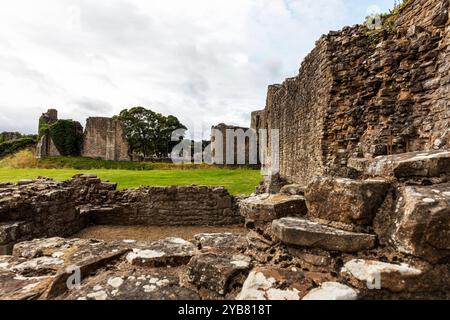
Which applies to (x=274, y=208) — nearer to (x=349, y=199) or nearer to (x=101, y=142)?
(x=349, y=199)

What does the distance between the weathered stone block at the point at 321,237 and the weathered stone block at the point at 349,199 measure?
11 centimetres

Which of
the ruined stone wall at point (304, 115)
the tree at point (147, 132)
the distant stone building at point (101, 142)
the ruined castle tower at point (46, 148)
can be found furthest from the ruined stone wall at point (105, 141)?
the ruined stone wall at point (304, 115)

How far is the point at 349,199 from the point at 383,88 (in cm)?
453

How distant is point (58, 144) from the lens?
33.5 meters

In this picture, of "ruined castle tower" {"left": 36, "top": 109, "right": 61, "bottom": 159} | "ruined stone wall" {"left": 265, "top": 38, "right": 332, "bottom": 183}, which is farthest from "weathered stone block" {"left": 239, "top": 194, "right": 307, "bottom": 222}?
"ruined castle tower" {"left": 36, "top": 109, "right": 61, "bottom": 159}

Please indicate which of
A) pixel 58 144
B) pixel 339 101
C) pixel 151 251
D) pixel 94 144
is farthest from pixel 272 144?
pixel 58 144

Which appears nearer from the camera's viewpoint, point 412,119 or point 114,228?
point 412,119

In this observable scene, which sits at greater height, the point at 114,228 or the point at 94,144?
the point at 94,144

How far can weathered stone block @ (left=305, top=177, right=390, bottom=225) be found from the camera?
1.96 meters

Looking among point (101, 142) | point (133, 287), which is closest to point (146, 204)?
point (133, 287)
